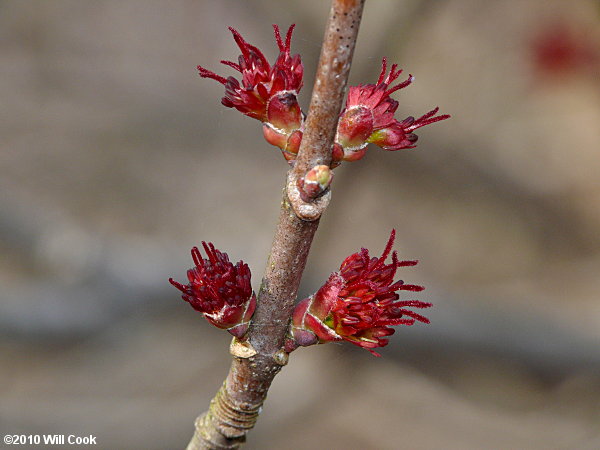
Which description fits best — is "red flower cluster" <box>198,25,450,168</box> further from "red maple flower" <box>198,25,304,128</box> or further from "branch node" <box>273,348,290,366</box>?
"branch node" <box>273,348,290,366</box>

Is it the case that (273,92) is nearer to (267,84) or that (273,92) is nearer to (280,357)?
(267,84)

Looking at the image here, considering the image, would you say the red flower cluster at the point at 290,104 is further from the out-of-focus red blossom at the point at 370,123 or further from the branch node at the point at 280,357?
the branch node at the point at 280,357


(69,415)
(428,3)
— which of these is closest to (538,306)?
(428,3)

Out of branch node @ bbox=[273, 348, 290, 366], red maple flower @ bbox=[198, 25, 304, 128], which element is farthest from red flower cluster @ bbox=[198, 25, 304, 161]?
branch node @ bbox=[273, 348, 290, 366]

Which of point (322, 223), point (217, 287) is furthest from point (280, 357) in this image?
point (322, 223)

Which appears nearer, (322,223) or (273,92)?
(273,92)

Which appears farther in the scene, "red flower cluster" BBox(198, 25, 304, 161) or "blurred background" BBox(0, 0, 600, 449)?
"blurred background" BBox(0, 0, 600, 449)

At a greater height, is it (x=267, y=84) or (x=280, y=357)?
(x=267, y=84)
